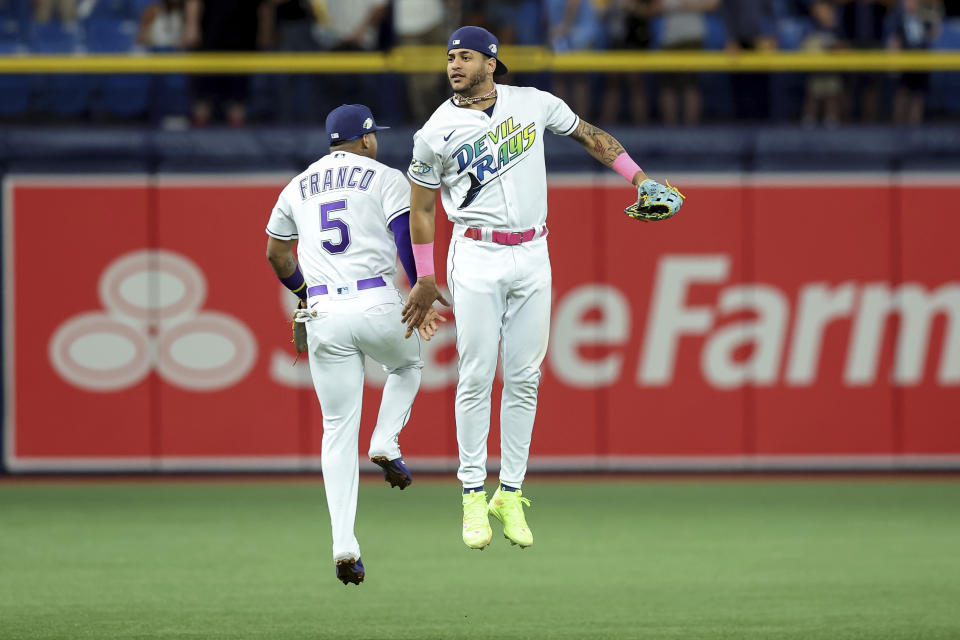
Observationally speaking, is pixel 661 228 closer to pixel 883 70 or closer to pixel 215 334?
pixel 883 70

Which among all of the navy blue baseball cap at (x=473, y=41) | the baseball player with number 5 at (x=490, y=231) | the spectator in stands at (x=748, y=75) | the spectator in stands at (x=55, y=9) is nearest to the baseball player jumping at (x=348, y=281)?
the baseball player with number 5 at (x=490, y=231)

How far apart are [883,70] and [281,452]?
21.1ft

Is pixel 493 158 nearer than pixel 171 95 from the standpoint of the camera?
Yes

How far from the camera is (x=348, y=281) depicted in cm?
764

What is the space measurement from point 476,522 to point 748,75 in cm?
811

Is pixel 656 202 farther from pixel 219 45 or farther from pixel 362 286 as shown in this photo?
pixel 219 45

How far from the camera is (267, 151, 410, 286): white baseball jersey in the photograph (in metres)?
7.53

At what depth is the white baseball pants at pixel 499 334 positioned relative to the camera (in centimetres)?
750

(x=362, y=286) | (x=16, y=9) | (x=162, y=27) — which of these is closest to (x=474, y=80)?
(x=362, y=286)

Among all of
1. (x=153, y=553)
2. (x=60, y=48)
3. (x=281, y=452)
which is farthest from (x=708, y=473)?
(x=60, y=48)

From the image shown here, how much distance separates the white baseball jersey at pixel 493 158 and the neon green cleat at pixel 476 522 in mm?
1290

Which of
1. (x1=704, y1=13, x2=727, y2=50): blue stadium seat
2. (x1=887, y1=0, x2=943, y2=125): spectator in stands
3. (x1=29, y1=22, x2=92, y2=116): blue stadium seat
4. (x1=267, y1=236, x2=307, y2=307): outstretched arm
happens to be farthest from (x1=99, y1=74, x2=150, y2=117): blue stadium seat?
(x1=267, y1=236, x2=307, y2=307): outstretched arm

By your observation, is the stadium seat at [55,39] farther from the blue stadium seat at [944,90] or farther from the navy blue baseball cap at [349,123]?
the blue stadium seat at [944,90]

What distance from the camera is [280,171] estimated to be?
47.3ft
